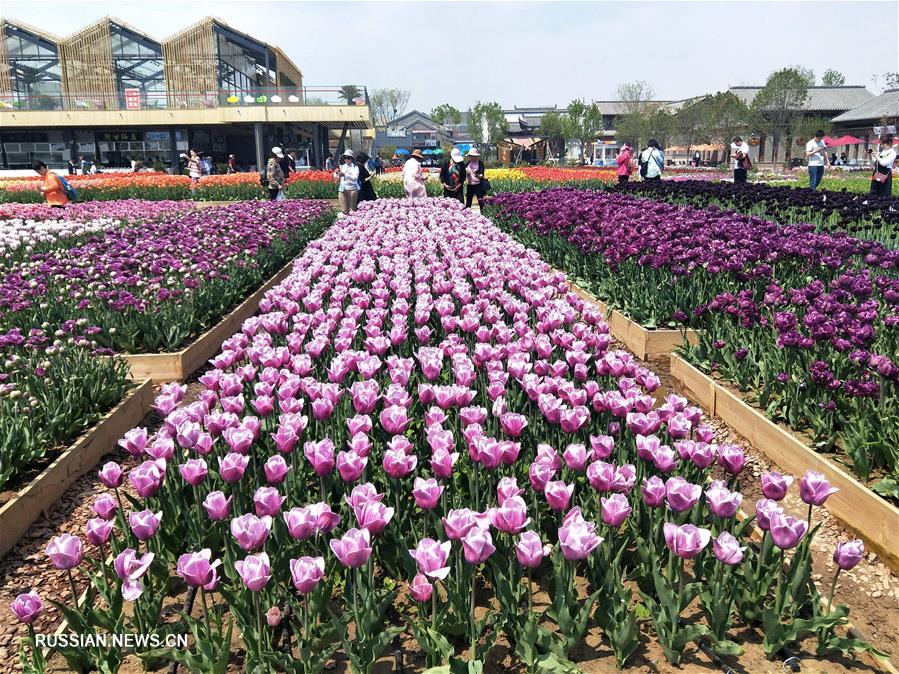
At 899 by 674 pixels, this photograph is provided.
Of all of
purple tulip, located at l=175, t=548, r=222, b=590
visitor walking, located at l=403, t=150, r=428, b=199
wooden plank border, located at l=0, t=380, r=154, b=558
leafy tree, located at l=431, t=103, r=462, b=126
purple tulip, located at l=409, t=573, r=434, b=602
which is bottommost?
wooden plank border, located at l=0, t=380, r=154, b=558

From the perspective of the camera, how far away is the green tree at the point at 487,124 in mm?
89562

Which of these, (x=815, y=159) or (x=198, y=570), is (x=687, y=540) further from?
(x=815, y=159)

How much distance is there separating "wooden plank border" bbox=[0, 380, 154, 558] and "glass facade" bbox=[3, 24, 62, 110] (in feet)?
152

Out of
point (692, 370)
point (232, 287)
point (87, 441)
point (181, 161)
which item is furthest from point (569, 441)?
point (181, 161)

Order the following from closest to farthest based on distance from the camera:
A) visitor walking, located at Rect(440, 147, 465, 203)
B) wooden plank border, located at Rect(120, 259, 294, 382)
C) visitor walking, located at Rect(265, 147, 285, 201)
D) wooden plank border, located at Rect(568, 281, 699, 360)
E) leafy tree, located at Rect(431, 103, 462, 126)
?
1. wooden plank border, located at Rect(120, 259, 294, 382)
2. wooden plank border, located at Rect(568, 281, 699, 360)
3. visitor walking, located at Rect(440, 147, 465, 203)
4. visitor walking, located at Rect(265, 147, 285, 201)
5. leafy tree, located at Rect(431, 103, 462, 126)

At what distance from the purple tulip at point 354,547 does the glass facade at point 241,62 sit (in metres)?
44.9

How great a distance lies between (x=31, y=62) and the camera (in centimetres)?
4575

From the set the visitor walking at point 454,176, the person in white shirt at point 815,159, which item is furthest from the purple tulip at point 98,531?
the person in white shirt at point 815,159

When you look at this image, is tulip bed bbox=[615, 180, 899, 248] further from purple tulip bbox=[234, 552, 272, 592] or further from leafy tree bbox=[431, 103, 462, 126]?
leafy tree bbox=[431, 103, 462, 126]

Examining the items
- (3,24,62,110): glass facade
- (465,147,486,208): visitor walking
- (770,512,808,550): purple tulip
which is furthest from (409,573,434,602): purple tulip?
(3,24,62,110): glass facade

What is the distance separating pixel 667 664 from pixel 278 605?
58.0 inches

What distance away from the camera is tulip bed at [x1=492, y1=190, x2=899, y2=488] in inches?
162

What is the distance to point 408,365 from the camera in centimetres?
404

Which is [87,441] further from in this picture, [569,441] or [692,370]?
[692,370]
